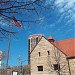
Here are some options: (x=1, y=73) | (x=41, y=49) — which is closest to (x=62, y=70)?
(x=41, y=49)

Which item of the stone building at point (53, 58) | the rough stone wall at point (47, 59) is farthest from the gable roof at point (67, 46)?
the rough stone wall at point (47, 59)

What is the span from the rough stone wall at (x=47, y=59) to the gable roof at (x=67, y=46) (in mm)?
1639

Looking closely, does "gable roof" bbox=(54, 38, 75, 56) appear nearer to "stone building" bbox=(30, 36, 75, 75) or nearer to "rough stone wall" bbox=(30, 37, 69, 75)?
"stone building" bbox=(30, 36, 75, 75)

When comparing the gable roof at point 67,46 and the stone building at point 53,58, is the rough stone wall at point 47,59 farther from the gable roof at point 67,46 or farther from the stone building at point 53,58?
the gable roof at point 67,46

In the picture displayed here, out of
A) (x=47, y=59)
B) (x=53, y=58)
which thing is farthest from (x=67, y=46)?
(x=47, y=59)

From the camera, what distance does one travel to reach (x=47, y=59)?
34.7 m

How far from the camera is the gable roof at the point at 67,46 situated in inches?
1346

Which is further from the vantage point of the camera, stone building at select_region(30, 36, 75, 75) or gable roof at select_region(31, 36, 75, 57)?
gable roof at select_region(31, 36, 75, 57)

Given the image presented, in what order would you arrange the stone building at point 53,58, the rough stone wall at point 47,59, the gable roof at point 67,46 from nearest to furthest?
the stone building at point 53,58, the rough stone wall at point 47,59, the gable roof at point 67,46

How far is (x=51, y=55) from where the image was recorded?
3438 centimetres

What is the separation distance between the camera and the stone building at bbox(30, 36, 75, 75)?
106 feet

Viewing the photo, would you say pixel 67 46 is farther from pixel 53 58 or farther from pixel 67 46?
pixel 53 58

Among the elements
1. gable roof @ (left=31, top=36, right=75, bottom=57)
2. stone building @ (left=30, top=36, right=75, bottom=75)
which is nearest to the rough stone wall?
stone building @ (left=30, top=36, right=75, bottom=75)

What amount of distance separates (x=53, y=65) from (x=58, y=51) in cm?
280
